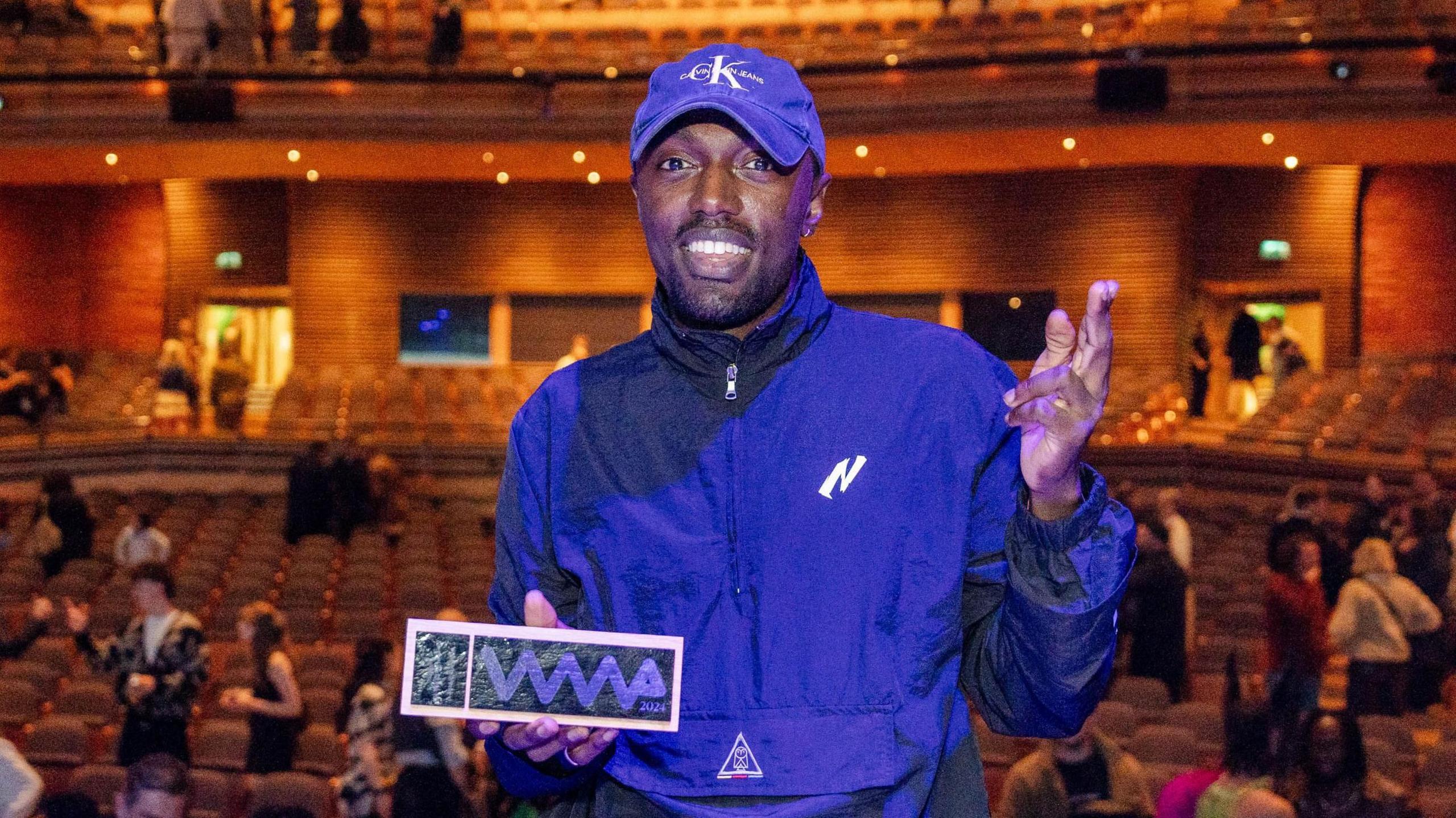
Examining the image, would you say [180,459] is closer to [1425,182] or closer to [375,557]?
[375,557]

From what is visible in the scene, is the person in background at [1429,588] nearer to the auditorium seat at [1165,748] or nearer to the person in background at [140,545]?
the auditorium seat at [1165,748]

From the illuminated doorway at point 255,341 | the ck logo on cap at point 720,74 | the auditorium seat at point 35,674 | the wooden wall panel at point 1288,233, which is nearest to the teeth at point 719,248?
the ck logo on cap at point 720,74

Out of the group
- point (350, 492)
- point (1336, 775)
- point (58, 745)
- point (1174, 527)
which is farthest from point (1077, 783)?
point (350, 492)

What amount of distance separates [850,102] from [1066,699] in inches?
562

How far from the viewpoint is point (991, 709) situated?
1250 mm

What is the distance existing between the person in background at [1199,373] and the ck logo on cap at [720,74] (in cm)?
1631

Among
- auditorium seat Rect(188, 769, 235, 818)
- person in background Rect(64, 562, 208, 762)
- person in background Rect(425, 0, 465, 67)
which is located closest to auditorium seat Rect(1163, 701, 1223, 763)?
auditorium seat Rect(188, 769, 235, 818)

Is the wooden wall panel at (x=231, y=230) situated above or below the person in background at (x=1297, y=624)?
above

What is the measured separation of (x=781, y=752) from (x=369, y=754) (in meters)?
4.82

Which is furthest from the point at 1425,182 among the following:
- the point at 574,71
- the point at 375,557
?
the point at 375,557

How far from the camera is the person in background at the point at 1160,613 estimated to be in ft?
25.5

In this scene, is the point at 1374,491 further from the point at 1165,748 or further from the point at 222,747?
the point at 222,747

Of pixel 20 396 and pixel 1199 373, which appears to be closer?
pixel 20 396

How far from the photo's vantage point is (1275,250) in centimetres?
1759
